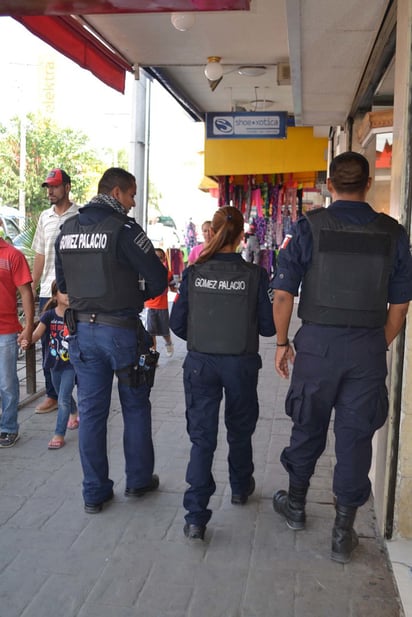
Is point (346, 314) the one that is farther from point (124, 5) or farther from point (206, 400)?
point (124, 5)

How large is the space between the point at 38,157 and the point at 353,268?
31872 mm

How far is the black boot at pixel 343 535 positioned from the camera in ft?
11.3

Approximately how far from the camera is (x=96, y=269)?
390 cm

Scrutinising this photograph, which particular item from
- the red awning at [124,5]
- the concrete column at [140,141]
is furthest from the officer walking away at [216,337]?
the concrete column at [140,141]

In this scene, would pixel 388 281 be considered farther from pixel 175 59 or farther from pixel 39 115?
pixel 39 115

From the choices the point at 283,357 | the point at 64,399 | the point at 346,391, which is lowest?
the point at 64,399

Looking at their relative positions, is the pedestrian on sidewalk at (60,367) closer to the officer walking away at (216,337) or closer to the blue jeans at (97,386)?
the blue jeans at (97,386)

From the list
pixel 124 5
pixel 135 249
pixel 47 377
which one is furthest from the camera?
pixel 47 377

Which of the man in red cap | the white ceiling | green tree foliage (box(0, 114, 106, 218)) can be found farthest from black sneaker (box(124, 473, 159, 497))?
green tree foliage (box(0, 114, 106, 218))

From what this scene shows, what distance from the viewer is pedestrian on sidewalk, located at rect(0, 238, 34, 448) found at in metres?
5.09

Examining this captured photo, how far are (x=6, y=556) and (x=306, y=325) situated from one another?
1970mm

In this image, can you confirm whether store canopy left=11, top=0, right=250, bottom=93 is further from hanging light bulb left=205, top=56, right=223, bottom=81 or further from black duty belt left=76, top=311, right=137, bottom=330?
black duty belt left=76, top=311, right=137, bottom=330

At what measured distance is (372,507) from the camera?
163 inches

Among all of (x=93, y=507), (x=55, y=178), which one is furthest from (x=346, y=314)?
(x=55, y=178)
